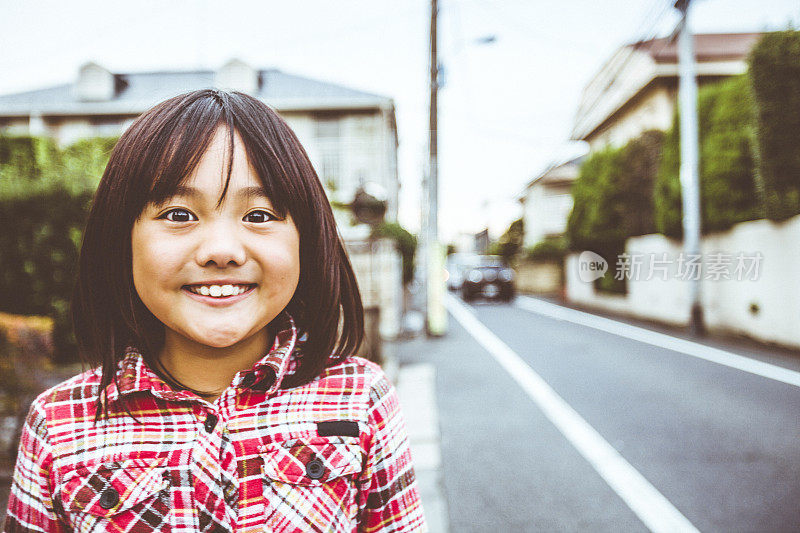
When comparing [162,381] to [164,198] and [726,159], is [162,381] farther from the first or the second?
[726,159]

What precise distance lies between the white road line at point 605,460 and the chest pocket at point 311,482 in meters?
2.59

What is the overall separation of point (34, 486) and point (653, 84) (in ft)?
66.1

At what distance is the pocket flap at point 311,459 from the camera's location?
911 mm

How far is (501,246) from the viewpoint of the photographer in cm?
3369

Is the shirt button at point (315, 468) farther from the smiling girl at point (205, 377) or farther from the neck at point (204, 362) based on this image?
the neck at point (204, 362)

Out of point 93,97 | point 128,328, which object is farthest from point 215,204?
point 93,97

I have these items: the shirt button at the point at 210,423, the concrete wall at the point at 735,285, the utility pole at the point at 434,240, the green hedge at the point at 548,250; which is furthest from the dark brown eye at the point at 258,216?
the green hedge at the point at 548,250

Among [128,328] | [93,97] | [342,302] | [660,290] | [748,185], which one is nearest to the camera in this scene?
[128,328]

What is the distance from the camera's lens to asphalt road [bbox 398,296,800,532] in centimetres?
296

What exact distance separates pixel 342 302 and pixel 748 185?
968 centimetres

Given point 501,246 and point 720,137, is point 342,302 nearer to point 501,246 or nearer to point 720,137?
point 720,137

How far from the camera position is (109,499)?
2.86 ft

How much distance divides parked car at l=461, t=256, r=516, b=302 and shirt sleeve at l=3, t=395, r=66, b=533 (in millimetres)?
18823

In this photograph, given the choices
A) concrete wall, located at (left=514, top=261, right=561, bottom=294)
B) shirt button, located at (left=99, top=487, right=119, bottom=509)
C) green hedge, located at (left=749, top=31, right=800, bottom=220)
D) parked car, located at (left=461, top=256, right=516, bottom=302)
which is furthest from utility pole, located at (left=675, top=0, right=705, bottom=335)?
concrete wall, located at (left=514, top=261, right=561, bottom=294)
